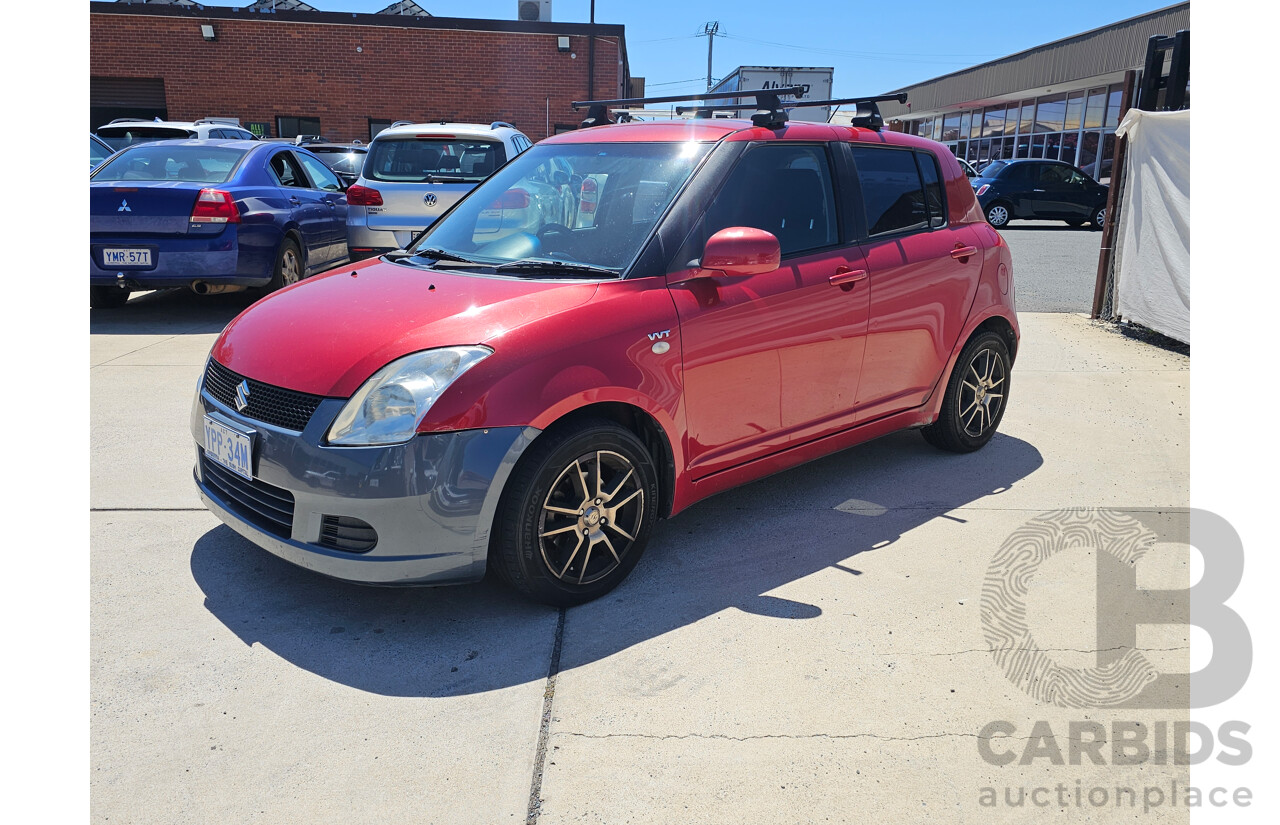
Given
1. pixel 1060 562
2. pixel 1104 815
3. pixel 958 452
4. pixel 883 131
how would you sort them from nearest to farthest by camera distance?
pixel 1104 815
pixel 1060 562
pixel 883 131
pixel 958 452

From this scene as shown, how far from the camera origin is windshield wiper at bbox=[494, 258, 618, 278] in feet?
11.4

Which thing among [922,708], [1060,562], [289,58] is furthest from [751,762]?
[289,58]

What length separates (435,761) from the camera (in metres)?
2.50

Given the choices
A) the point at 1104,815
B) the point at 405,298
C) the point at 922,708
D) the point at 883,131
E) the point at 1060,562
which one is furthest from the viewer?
the point at 883,131

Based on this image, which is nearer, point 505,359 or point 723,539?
point 505,359

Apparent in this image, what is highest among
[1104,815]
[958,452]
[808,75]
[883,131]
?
[808,75]

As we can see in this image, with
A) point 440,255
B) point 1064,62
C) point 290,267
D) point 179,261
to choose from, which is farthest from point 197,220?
point 1064,62

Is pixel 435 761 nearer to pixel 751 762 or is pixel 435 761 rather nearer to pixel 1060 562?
pixel 751 762

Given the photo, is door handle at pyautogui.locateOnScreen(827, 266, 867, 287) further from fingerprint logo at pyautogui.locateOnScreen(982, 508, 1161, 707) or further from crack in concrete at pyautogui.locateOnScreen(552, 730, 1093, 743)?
crack in concrete at pyautogui.locateOnScreen(552, 730, 1093, 743)

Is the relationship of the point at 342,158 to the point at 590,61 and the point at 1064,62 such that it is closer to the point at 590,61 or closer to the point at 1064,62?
the point at 590,61

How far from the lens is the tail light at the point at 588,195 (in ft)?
12.7

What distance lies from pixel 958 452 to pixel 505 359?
3.09 m

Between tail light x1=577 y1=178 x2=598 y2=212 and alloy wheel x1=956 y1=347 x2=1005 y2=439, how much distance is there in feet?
7.50

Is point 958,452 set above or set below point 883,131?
below
